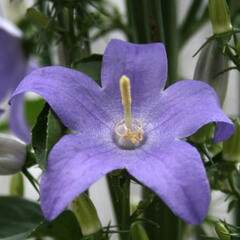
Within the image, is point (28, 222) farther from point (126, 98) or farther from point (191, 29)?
point (191, 29)

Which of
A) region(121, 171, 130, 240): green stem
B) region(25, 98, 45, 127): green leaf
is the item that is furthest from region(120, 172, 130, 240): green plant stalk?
region(25, 98, 45, 127): green leaf

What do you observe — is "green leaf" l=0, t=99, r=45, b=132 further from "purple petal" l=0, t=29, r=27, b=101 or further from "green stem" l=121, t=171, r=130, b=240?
"green stem" l=121, t=171, r=130, b=240

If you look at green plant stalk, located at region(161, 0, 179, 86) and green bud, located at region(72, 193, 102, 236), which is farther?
green plant stalk, located at region(161, 0, 179, 86)

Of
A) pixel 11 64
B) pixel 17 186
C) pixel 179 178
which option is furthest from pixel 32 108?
pixel 179 178

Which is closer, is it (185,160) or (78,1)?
(185,160)

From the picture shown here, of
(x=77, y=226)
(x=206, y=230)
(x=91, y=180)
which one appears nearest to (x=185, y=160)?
(x=91, y=180)

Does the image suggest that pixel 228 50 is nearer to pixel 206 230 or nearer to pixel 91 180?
pixel 91 180

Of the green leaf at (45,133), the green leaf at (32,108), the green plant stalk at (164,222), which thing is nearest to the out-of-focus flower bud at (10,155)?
the green leaf at (45,133)

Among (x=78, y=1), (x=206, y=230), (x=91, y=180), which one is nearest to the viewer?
(x=91, y=180)

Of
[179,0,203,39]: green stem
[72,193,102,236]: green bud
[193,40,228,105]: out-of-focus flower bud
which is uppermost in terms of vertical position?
[179,0,203,39]: green stem
